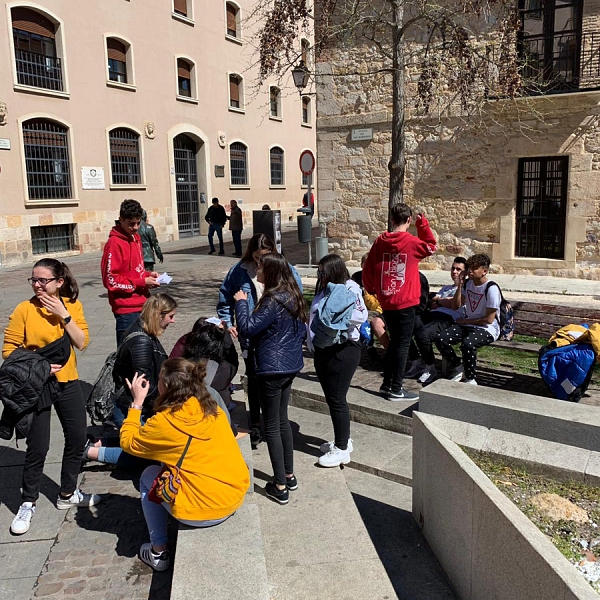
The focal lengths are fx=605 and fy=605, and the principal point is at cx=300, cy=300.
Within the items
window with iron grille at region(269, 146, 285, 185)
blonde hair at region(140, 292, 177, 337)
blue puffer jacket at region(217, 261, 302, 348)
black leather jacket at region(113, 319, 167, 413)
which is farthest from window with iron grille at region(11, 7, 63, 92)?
black leather jacket at region(113, 319, 167, 413)

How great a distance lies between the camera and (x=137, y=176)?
71.4 feet

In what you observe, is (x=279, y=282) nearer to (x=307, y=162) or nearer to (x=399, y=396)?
(x=399, y=396)

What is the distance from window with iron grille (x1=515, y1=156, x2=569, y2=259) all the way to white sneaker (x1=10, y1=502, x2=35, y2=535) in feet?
35.5

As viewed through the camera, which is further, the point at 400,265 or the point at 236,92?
the point at 236,92

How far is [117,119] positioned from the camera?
20.5m

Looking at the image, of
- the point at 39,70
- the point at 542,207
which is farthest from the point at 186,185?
the point at 542,207

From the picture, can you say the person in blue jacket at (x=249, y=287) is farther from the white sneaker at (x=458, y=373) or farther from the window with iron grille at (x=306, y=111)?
the window with iron grille at (x=306, y=111)

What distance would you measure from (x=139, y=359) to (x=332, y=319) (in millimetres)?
1308

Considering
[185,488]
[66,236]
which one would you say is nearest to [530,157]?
[185,488]

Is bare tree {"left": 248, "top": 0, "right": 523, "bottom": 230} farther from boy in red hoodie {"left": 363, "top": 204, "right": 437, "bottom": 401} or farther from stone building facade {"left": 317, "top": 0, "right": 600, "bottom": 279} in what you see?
boy in red hoodie {"left": 363, "top": 204, "right": 437, "bottom": 401}

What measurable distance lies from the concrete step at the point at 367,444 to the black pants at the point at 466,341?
103 centimetres

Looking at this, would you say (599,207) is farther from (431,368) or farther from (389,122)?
(431,368)

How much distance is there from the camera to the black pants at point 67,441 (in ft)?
12.0

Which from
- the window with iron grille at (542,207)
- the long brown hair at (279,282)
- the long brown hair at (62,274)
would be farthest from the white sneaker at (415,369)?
the window with iron grille at (542,207)
